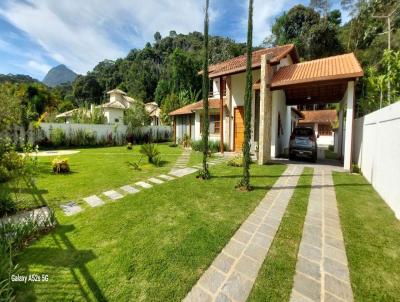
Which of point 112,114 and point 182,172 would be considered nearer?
point 182,172

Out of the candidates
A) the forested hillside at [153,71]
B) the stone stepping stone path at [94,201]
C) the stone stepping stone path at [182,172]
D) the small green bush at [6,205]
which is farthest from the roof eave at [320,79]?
the forested hillside at [153,71]

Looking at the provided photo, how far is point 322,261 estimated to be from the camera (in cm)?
287

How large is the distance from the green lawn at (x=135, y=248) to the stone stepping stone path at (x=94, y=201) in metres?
0.29

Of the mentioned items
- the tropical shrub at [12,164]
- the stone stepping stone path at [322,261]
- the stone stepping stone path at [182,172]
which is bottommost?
the stone stepping stone path at [322,261]

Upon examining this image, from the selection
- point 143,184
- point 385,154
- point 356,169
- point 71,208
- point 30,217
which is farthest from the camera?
point 356,169

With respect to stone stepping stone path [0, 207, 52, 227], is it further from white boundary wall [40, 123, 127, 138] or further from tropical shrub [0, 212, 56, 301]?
white boundary wall [40, 123, 127, 138]

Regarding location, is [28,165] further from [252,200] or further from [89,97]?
[89,97]

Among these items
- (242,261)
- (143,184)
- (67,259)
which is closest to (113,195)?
(143,184)

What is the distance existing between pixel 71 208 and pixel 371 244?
5979mm

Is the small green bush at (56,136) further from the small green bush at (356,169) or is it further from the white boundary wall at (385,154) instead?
the white boundary wall at (385,154)

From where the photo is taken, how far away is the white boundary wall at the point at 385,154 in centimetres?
450

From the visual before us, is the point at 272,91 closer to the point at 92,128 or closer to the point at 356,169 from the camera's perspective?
the point at 356,169

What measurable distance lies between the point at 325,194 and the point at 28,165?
773cm

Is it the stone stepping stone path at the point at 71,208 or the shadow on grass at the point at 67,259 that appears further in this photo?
the stone stepping stone path at the point at 71,208
